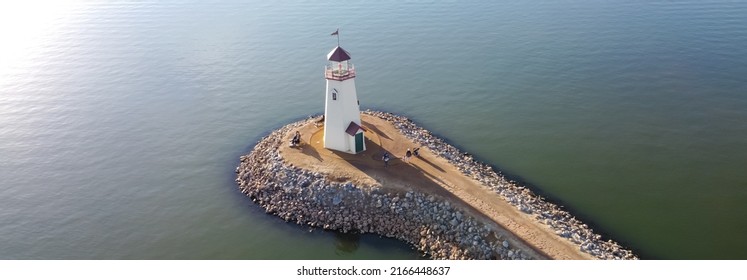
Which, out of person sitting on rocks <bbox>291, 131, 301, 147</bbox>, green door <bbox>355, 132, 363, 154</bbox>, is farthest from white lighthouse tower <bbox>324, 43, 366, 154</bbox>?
person sitting on rocks <bbox>291, 131, 301, 147</bbox>

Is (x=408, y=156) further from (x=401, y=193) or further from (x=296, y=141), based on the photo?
(x=296, y=141)

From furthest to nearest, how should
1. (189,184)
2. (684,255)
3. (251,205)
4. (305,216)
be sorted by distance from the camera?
(189,184) → (251,205) → (305,216) → (684,255)

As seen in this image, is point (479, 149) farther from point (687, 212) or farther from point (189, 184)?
point (189, 184)

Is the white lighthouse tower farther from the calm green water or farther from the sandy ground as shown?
the calm green water

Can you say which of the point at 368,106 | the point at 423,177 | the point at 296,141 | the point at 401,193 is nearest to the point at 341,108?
the point at 296,141

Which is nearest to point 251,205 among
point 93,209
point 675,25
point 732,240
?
point 93,209

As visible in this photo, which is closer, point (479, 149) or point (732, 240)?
point (732, 240)

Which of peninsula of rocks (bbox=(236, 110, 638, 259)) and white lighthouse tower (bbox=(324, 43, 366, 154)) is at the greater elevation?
white lighthouse tower (bbox=(324, 43, 366, 154))
